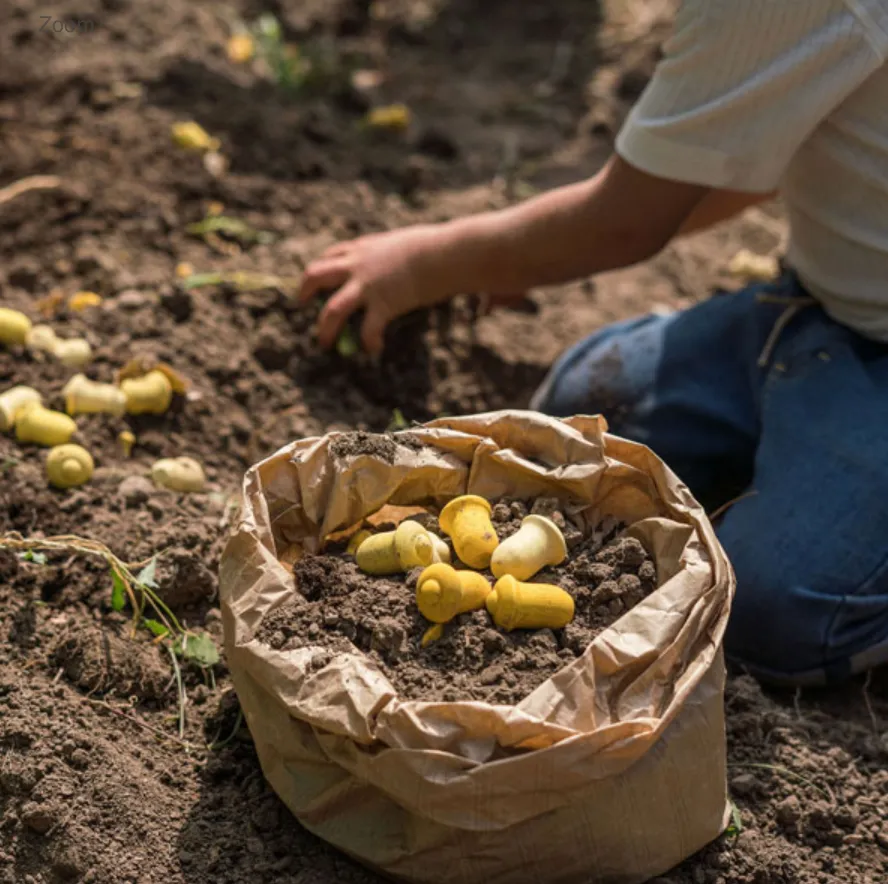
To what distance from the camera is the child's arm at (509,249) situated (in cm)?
225

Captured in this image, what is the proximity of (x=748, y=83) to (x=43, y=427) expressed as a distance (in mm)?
1449

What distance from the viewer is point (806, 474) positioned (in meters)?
2.18

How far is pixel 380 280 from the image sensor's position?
100 inches

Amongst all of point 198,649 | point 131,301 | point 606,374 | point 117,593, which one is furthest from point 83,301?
point 606,374

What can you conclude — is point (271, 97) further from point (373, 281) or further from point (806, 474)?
point (806, 474)

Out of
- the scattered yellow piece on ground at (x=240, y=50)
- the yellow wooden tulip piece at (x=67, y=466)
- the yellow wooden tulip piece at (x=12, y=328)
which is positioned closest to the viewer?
the yellow wooden tulip piece at (x=67, y=466)

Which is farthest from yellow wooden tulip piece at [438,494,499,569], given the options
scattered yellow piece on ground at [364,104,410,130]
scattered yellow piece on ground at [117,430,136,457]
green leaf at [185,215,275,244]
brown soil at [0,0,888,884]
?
scattered yellow piece on ground at [364,104,410,130]

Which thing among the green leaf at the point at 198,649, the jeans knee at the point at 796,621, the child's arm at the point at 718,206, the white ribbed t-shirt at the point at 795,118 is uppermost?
the white ribbed t-shirt at the point at 795,118

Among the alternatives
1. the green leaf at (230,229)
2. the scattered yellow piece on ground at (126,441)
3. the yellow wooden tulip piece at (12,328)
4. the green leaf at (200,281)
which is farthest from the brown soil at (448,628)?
the green leaf at (230,229)

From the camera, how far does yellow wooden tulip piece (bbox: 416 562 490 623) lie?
5.24ft

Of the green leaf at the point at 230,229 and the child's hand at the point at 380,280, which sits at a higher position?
the child's hand at the point at 380,280

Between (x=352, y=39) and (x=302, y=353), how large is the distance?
84.1 inches

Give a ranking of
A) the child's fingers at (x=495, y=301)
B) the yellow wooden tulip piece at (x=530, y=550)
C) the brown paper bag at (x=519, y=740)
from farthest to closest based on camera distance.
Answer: the child's fingers at (x=495, y=301) < the yellow wooden tulip piece at (x=530, y=550) < the brown paper bag at (x=519, y=740)

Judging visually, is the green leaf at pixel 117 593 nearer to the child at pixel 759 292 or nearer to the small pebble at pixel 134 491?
the small pebble at pixel 134 491
